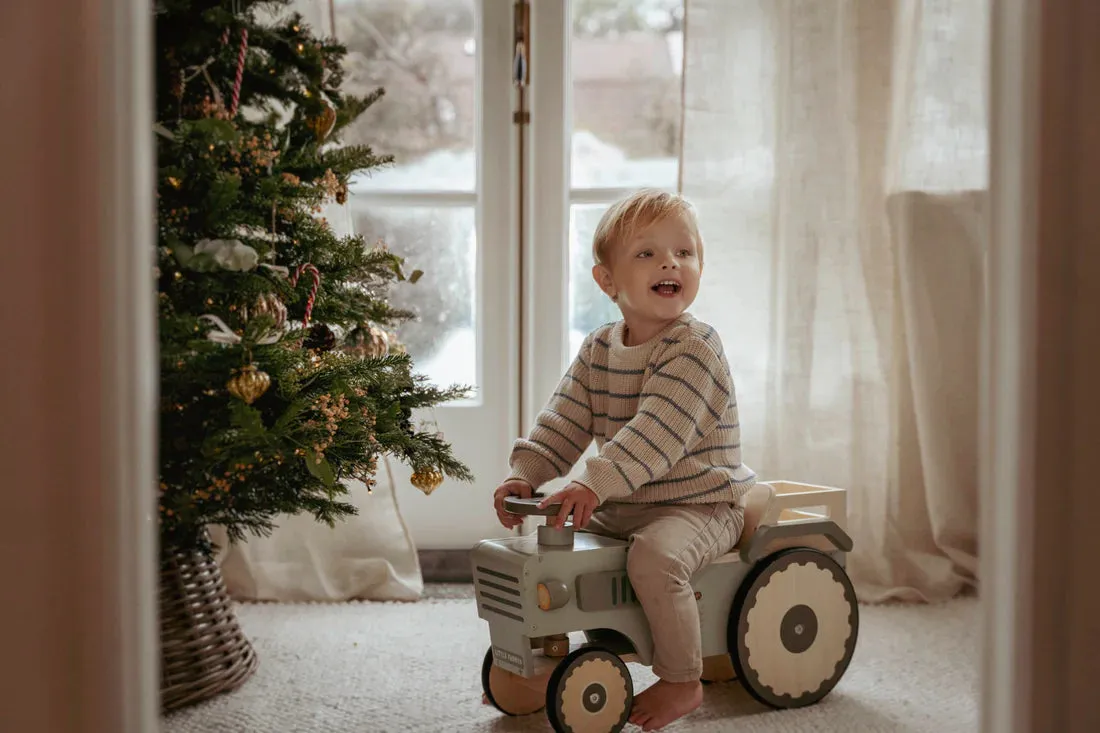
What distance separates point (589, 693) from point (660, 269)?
1.88 ft

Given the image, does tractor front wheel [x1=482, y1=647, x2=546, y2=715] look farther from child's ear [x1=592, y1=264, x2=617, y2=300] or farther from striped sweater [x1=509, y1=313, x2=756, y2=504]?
child's ear [x1=592, y1=264, x2=617, y2=300]

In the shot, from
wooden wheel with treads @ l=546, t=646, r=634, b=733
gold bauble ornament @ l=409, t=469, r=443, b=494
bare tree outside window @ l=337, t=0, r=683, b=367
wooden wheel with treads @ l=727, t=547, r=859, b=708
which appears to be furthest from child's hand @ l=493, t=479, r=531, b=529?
bare tree outside window @ l=337, t=0, r=683, b=367

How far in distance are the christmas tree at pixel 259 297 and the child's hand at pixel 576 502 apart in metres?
0.27

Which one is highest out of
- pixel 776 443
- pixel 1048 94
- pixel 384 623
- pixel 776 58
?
pixel 776 58

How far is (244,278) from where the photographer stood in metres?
1.31

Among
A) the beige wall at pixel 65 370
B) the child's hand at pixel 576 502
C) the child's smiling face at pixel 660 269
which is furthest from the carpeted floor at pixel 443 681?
the beige wall at pixel 65 370

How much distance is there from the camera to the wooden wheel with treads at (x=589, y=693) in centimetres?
124

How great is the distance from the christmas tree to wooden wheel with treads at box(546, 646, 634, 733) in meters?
0.37

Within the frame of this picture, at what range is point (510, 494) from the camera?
1428mm

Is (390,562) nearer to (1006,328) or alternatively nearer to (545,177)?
(545,177)

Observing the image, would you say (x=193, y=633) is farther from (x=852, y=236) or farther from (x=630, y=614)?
(x=852, y=236)

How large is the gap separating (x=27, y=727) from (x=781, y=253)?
1.60 meters

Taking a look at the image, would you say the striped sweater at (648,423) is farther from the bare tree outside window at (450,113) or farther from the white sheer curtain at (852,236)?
the bare tree outside window at (450,113)

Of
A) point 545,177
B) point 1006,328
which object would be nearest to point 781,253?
point 545,177
